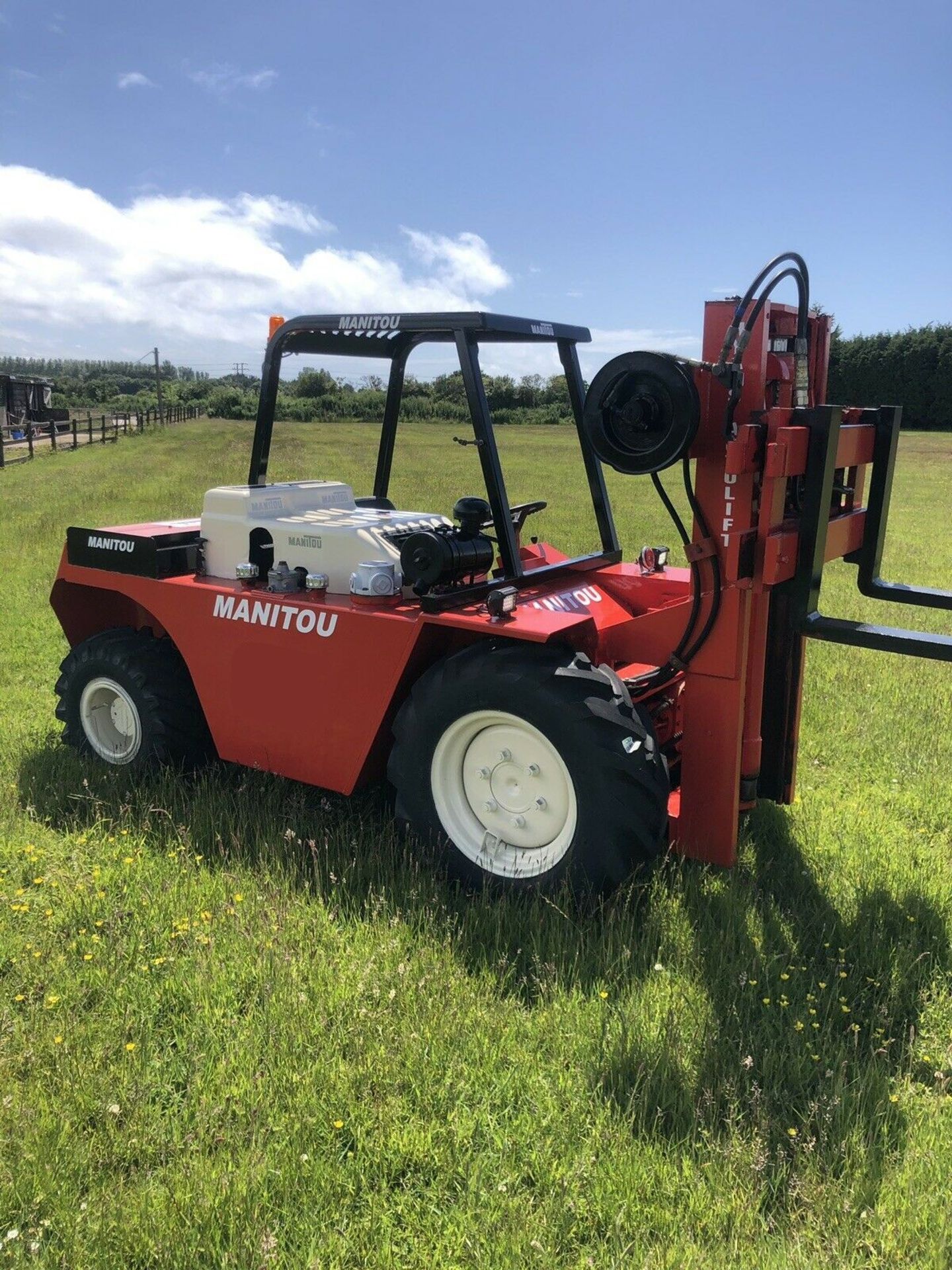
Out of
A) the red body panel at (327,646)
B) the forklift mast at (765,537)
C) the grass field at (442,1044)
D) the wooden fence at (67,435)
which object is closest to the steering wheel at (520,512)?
the red body panel at (327,646)

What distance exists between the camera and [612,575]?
16.5 ft

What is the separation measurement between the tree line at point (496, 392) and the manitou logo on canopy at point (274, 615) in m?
1.13

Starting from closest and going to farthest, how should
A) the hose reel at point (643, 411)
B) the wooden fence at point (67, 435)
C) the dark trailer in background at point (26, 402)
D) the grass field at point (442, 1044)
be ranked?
the grass field at point (442, 1044)
the hose reel at point (643, 411)
the wooden fence at point (67, 435)
the dark trailer in background at point (26, 402)

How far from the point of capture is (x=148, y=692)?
498 cm

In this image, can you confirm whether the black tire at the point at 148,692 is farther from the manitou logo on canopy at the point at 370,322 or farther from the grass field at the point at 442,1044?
the manitou logo on canopy at the point at 370,322

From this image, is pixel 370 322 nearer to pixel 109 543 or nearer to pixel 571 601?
pixel 571 601

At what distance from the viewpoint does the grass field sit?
246 cm

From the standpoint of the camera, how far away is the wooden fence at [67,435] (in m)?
27.9

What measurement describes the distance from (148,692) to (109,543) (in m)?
0.85

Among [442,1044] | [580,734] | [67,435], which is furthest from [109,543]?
[67,435]

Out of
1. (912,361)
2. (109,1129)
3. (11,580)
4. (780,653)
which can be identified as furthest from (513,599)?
(912,361)

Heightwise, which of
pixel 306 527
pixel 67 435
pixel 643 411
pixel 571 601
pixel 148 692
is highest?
pixel 67 435

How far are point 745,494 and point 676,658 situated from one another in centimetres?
70

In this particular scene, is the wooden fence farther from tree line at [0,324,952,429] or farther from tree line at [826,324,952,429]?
tree line at [826,324,952,429]
